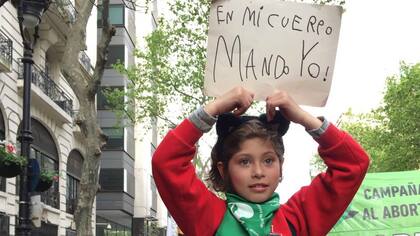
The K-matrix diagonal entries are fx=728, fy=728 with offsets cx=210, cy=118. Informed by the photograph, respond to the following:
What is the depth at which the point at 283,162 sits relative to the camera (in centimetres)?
282

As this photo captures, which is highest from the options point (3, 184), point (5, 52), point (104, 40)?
point (5, 52)

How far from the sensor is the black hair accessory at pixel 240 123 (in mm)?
2787

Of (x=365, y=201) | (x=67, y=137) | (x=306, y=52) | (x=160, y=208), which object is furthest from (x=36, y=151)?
(x=160, y=208)

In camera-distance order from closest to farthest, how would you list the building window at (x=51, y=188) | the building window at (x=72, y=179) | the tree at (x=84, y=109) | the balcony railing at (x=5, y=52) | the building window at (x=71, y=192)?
the tree at (x=84, y=109) < the balcony railing at (x=5, y=52) < the building window at (x=51, y=188) < the building window at (x=71, y=192) < the building window at (x=72, y=179)

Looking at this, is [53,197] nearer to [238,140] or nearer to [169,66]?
[169,66]

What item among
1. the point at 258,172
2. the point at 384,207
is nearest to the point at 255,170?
the point at 258,172

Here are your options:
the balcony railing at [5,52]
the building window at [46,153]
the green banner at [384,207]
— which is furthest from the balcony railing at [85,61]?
the green banner at [384,207]

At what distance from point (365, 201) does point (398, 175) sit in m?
0.41

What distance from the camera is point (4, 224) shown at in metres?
18.8

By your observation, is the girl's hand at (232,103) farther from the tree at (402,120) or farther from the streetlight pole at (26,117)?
the tree at (402,120)

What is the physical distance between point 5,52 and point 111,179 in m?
22.9

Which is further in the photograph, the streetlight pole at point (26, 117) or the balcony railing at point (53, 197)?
the balcony railing at point (53, 197)

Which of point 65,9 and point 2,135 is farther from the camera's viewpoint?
point 2,135

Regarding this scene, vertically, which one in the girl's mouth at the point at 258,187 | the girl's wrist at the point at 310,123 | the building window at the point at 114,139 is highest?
the building window at the point at 114,139
